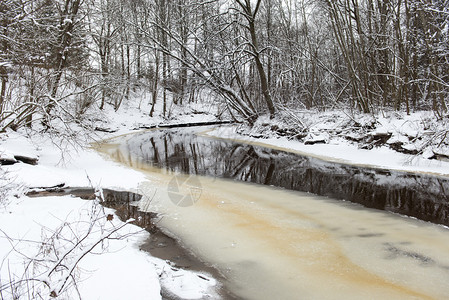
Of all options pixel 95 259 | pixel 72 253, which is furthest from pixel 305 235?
pixel 72 253

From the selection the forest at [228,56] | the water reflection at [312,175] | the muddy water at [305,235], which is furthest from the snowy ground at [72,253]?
the water reflection at [312,175]

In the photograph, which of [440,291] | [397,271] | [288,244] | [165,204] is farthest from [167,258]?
[440,291]

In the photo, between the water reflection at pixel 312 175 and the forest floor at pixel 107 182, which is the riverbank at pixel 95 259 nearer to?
the forest floor at pixel 107 182

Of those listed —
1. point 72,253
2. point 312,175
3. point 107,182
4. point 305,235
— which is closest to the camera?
point 72,253

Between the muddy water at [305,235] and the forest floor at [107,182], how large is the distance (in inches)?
34.9

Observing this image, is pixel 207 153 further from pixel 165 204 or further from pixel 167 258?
pixel 167 258

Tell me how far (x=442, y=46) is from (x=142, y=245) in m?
13.5

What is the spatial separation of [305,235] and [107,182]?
5.95 meters

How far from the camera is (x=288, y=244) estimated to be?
544 centimetres

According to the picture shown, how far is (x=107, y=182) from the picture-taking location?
29.9 feet

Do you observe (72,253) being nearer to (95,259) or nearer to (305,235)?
(95,259)

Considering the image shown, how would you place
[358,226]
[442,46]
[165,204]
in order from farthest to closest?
1. [442,46]
2. [165,204]
3. [358,226]

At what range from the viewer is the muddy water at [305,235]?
13.9 feet

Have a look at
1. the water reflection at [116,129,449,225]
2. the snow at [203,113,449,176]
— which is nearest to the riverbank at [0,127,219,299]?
the water reflection at [116,129,449,225]
